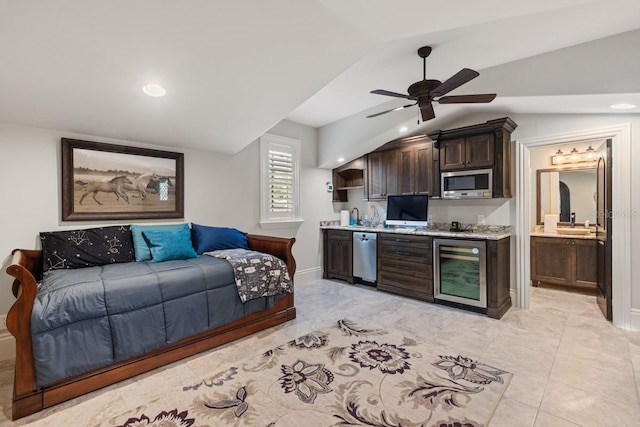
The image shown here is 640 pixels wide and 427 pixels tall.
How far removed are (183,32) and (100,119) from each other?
1486 millimetres

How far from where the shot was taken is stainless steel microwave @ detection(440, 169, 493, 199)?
3.63 metres

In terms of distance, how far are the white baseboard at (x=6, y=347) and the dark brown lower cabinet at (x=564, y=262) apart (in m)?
6.42

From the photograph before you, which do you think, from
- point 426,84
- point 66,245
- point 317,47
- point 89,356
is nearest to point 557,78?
point 426,84

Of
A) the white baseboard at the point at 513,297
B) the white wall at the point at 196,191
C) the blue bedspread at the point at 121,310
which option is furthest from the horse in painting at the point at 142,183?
the white baseboard at the point at 513,297

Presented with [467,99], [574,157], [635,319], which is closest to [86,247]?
[467,99]

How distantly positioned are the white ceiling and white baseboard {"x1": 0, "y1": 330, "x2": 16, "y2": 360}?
1881mm

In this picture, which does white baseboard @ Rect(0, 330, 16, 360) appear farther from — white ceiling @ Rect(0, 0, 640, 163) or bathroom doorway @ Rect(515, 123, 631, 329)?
bathroom doorway @ Rect(515, 123, 631, 329)

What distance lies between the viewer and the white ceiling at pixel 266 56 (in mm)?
1733

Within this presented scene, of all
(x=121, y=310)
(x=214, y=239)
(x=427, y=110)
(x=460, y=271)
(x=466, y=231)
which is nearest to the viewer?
(x=121, y=310)

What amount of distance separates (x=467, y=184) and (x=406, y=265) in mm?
1360

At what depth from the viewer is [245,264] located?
288 centimetres

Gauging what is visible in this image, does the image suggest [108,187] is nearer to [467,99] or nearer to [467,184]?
[467,99]

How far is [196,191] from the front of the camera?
3.72 m

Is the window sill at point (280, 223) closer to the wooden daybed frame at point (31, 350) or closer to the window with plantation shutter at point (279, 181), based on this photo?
the window with plantation shutter at point (279, 181)
